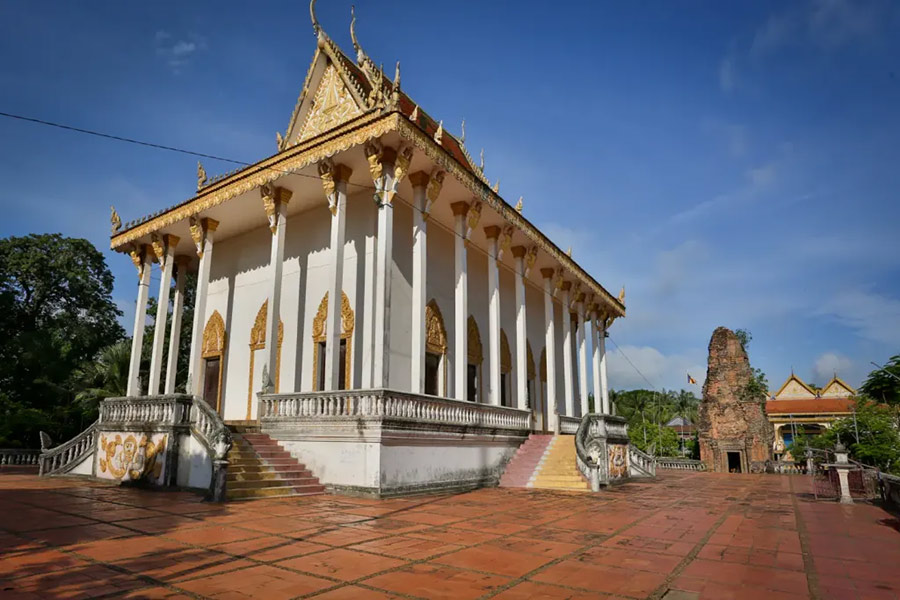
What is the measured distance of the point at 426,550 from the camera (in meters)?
4.87

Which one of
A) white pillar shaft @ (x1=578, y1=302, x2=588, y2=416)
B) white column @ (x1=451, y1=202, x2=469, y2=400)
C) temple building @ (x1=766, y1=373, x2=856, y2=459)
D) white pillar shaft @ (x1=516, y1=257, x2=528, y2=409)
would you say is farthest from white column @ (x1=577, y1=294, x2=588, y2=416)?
temple building @ (x1=766, y1=373, x2=856, y2=459)

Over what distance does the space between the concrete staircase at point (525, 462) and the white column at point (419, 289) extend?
10.00 feet

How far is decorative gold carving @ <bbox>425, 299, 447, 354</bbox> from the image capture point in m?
13.1

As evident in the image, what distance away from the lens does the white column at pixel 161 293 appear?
1386cm

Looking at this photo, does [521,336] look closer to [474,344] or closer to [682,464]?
[474,344]

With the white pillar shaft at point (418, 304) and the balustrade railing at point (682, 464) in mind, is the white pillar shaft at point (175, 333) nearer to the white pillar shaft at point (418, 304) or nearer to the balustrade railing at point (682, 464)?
the white pillar shaft at point (418, 304)

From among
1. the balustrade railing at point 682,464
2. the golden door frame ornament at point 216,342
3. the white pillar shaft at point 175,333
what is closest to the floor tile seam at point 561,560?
the golden door frame ornament at point 216,342

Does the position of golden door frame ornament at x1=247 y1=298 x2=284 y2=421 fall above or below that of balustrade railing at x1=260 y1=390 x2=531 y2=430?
above

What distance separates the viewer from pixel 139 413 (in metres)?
10.5

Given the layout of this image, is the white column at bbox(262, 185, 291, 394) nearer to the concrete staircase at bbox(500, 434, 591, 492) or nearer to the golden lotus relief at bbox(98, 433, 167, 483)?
Result: the golden lotus relief at bbox(98, 433, 167, 483)

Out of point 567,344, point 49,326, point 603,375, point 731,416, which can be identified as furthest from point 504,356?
point 49,326

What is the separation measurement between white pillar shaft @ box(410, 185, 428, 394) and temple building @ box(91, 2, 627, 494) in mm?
29

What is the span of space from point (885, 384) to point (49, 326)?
29.0 meters

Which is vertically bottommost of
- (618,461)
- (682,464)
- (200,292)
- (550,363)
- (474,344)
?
(682,464)
